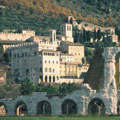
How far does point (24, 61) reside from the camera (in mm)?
147625

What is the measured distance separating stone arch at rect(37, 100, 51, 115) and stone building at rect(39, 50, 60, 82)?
71.6 meters

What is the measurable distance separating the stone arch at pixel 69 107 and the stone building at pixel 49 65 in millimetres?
74515

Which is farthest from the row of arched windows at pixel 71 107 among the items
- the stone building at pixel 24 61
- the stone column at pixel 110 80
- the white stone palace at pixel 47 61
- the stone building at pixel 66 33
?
the stone building at pixel 66 33

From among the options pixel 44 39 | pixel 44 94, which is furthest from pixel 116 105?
pixel 44 39

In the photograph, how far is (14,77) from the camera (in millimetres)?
142500

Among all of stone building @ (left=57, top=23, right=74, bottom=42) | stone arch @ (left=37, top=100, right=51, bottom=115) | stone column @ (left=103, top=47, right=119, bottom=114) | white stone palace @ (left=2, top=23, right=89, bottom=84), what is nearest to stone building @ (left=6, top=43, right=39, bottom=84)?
white stone palace @ (left=2, top=23, right=89, bottom=84)

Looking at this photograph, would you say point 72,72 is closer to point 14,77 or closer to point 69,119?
point 14,77

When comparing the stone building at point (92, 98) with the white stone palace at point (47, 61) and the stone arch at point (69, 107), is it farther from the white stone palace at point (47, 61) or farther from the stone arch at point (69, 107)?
the white stone palace at point (47, 61)

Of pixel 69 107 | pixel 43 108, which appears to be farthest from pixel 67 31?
pixel 69 107

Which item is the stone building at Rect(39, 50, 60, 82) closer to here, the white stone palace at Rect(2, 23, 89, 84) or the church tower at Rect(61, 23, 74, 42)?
the white stone palace at Rect(2, 23, 89, 84)

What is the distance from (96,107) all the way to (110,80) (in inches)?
190

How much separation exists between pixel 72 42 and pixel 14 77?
29.7m

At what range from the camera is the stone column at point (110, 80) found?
61656mm

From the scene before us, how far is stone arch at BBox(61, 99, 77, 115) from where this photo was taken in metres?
64.1
